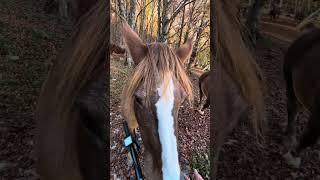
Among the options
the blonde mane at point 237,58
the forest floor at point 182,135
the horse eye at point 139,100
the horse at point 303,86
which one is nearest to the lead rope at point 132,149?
the forest floor at point 182,135

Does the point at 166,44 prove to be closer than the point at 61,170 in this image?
No

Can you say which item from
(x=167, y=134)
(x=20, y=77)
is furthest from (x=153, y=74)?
(x=20, y=77)

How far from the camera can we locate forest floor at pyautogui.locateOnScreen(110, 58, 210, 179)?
1.24 meters

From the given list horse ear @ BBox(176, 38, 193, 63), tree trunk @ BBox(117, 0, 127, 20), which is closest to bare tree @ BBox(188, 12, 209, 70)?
horse ear @ BBox(176, 38, 193, 63)

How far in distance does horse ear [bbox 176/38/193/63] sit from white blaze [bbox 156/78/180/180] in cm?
14

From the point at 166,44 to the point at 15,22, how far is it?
0.49m

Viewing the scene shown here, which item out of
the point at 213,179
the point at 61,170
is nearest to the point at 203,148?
the point at 213,179

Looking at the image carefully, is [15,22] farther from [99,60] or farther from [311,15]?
[311,15]

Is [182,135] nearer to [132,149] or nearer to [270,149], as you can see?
[132,149]

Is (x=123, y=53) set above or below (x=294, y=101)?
above

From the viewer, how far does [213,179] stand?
1.37 meters

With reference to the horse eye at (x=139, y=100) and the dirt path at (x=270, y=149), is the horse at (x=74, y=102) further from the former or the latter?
the dirt path at (x=270, y=149)

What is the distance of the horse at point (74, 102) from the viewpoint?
1091 mm

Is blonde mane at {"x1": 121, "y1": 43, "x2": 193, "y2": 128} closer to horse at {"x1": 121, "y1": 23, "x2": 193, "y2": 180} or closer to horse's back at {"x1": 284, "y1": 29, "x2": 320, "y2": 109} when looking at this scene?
horse at {"x1": 121, "y1": 23, "x2": 193, "y2": 180}
